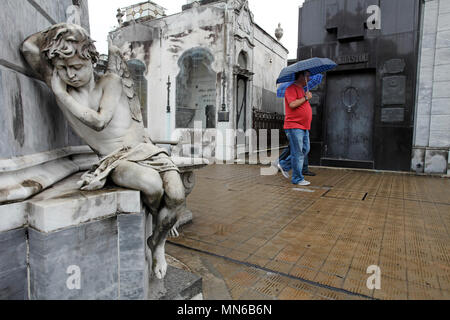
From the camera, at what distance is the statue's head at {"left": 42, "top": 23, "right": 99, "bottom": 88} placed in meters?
1.64

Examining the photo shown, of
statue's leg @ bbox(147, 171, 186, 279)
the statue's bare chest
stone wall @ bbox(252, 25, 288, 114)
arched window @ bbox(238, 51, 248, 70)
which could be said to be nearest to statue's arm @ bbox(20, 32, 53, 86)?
the statue's bare chest

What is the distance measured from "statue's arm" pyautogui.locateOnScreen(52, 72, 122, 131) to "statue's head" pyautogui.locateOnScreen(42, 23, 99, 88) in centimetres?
7

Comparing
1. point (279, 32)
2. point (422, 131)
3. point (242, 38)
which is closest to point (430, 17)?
point (422, 131)

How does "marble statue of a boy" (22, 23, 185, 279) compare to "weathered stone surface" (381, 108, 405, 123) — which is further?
"weathered stone surface" (381, 108, 405, 123)

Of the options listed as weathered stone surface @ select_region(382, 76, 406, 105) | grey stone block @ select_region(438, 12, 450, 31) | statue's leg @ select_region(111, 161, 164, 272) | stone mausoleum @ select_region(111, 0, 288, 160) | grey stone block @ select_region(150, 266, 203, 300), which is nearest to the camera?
statue's leg @ select_region(111, 161, 164, 272)

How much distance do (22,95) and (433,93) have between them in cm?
799

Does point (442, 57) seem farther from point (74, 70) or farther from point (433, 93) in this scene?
point (74, 70)

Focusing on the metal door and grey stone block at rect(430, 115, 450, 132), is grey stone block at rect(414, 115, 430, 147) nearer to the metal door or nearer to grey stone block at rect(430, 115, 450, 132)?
grey stone block at rect(430, 115, 450, 132)

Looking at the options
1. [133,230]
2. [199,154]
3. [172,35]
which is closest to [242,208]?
[133,230]

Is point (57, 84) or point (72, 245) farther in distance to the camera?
point (57, 84)

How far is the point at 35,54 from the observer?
168 cm

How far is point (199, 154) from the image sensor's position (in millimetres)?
10023

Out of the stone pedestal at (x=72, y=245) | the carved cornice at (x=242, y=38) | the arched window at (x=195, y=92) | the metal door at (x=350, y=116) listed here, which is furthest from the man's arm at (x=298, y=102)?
the arched window at (x=195, y=92)

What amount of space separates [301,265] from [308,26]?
780 centimetres
